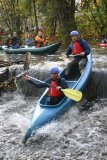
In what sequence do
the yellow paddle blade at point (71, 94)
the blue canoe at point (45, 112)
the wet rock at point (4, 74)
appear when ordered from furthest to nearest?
the wet rock at point (4, 74), the yellow paddle blade at point (71, 94), the blue canoe at point (45, 112)

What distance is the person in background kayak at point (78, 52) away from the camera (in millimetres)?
10406

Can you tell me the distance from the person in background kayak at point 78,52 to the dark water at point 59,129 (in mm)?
649

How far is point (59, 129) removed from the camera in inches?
325

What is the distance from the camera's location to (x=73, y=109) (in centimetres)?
942

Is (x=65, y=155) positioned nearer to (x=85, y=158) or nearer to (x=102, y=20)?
(x=85, y=158)

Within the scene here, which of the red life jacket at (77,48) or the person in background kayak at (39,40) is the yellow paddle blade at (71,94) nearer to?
the red life jacket at (77,48)

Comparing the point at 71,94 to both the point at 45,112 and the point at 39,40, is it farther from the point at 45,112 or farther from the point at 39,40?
the point at 39,40

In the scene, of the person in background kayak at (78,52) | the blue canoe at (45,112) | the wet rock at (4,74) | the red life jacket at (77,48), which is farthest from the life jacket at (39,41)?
the blue canoe at (45,112)

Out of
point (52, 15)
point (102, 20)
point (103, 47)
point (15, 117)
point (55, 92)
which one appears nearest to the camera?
point (55, 92)

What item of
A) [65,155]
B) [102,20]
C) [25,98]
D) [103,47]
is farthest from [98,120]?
[102,20]

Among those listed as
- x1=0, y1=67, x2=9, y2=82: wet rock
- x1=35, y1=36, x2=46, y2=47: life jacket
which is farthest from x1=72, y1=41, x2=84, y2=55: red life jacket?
x1=35, y1=36, x2=46, y2=47: life jacket

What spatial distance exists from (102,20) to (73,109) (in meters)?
10.9

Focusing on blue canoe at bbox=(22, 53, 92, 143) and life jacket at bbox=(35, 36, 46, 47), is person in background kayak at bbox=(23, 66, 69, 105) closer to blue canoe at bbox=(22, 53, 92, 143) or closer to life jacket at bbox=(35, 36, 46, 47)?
blue canoe at bbox=(22, 53, 92, 143)

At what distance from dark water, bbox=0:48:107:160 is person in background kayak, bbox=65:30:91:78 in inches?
25.6
